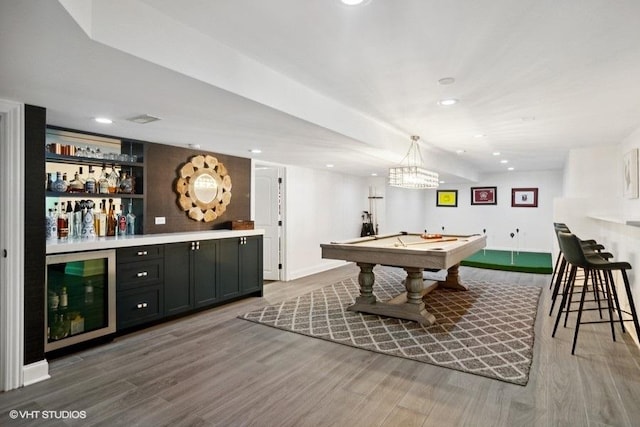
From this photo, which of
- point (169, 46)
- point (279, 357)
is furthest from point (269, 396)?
point (169, 46)

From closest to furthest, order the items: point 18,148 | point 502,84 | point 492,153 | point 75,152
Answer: point 18,148
point 502,84
point 75,152
point 492,153

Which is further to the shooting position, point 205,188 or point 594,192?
point 594,192

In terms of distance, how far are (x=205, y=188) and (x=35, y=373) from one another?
2.85m

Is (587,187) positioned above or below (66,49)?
below

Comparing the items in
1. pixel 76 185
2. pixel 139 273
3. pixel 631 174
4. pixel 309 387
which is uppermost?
pixel 631 174

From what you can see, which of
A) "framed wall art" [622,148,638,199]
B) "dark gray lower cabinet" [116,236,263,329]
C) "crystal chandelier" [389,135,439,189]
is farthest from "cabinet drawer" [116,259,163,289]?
"framed wall art" [622,148,638,199]

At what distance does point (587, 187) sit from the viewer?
5.85 meters

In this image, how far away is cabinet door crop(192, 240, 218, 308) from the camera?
4340mm

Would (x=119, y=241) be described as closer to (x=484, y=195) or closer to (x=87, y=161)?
(x=87, y=161)

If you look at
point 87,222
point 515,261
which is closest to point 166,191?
point 87,222

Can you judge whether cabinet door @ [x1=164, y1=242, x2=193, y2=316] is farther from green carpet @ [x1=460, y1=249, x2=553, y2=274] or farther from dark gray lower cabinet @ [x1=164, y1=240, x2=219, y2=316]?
green carpet @ [x1=460, y1=249, x2=553, y2=274]

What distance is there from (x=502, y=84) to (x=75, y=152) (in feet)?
13.5

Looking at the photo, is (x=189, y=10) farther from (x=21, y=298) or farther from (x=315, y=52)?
(x=21, y=298)

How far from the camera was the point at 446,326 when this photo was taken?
388cm
